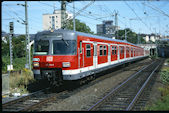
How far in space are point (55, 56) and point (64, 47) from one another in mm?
613

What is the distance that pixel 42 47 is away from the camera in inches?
414

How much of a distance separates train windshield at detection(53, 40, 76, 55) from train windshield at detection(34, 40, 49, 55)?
17.2 inches

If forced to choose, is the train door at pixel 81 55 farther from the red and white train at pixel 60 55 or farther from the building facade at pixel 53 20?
the building facade at pixel 53 20

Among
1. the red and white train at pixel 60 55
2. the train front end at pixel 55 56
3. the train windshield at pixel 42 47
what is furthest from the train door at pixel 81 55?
the train windshield at pixel 42 47

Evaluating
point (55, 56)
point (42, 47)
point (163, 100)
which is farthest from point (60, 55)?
point (163, 100)

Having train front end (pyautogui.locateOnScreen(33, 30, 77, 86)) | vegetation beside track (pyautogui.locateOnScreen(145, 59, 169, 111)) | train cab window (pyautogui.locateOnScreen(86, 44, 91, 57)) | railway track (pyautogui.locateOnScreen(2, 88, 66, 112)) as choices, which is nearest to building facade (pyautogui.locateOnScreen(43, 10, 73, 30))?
train cab window (pyautogui.locateOnScreen(86, 44, 91, 57))

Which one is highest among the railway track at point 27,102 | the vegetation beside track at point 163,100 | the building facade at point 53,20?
the building facade at point 53,20

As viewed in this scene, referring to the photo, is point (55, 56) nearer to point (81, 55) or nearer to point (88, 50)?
point (81, 55)

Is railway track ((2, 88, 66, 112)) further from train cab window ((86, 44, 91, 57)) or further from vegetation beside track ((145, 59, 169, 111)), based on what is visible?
vegetation beside track ((145, 59, 169, 111))

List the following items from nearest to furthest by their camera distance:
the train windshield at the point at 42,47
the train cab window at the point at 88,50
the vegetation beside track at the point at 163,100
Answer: the vegetation beside track at the point at 163,100 → the train windshield at the point at 42,47 → the train cab window at the point at 88,50

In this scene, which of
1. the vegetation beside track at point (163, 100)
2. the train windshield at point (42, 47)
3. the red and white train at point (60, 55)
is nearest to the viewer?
the vegetation beside track at point (163, 100)

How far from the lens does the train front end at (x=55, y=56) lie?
10016 millimetres

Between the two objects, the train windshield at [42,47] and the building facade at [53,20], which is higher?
the building facade at [53,20]

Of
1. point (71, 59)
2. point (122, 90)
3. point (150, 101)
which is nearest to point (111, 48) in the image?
point (122, 90)
